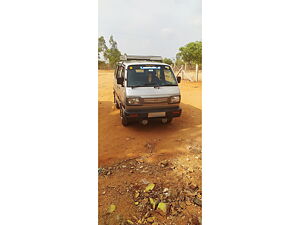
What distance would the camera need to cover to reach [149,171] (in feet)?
9.23

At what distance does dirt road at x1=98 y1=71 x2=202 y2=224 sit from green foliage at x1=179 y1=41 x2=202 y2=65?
11.5 metres

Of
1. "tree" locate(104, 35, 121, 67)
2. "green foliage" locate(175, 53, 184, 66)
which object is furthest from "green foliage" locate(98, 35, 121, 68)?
"green foliage" locate(175, 53, 184, 66)

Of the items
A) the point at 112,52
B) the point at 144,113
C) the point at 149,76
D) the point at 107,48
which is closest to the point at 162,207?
the point at 144,113

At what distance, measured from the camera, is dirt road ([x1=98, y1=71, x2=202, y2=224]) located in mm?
2023

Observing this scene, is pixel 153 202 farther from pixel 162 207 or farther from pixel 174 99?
pixel 174 99

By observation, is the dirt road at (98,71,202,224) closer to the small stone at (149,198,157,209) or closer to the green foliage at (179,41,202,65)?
the small stone at (149,198,157,209)

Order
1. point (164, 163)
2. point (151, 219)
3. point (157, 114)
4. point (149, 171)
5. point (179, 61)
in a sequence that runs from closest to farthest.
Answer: point (151, 219), point (149, 171), point (164, 163), point (157, 114), point (179, 61)

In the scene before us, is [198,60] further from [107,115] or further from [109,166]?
[109,166]

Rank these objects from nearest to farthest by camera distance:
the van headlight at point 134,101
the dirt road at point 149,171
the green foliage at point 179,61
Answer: the dirt road at point 149,171, the van headlight at point 134,101, the green foliage at point 179,61

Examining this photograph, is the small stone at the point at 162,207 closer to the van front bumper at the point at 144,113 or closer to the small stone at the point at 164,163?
the small stone at the point at 164,163

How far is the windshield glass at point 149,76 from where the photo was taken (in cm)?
440

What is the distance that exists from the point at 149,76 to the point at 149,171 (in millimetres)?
2482

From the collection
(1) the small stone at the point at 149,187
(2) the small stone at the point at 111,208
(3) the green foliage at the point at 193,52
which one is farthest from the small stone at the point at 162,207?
(3) the green foliage at the point at 193,52

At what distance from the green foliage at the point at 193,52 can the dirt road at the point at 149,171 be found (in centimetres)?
1155
